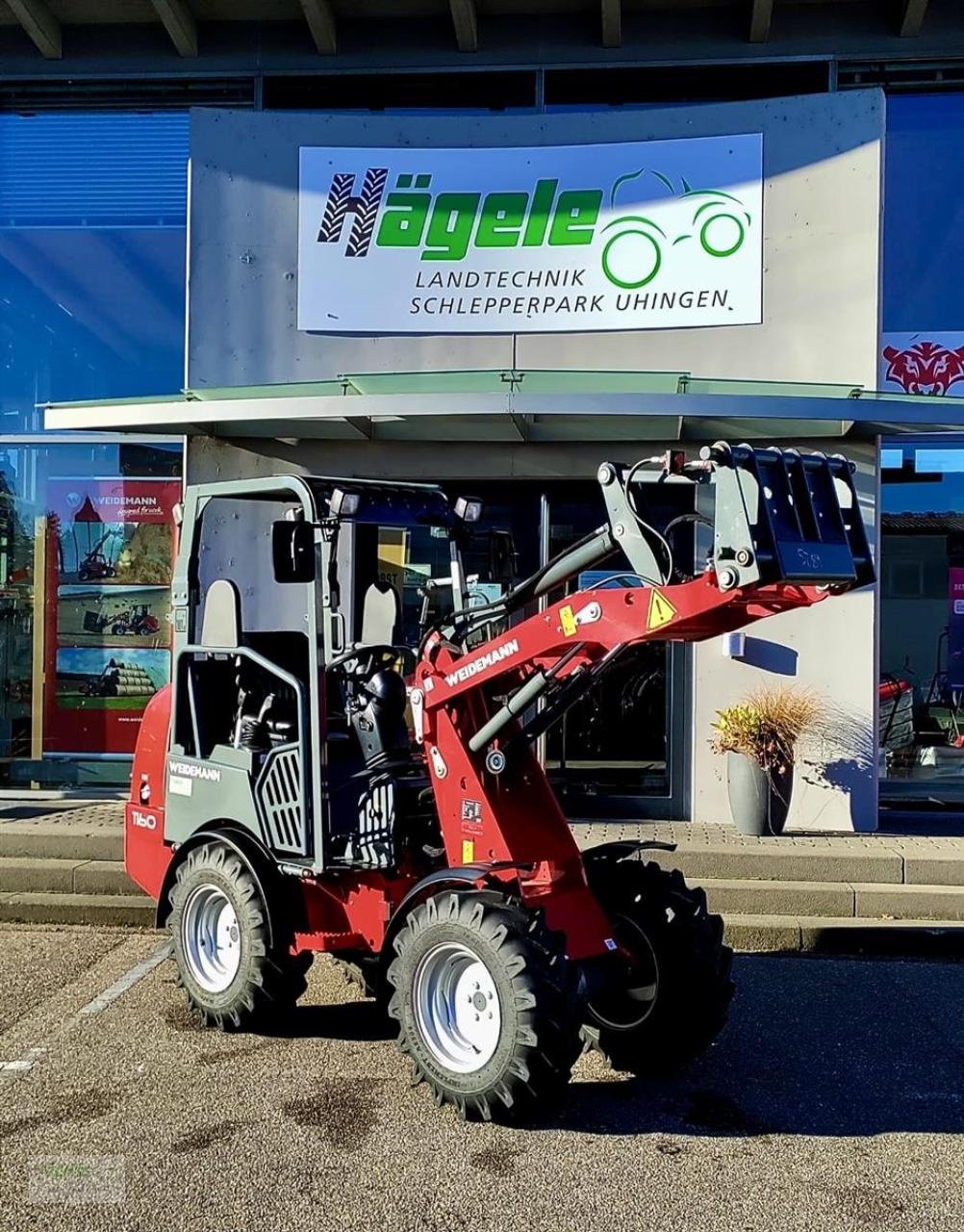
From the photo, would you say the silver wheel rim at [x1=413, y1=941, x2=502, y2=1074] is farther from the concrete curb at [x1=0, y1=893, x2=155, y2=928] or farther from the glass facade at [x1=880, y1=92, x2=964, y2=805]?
the glass facade at [x1=880, y1=92, x2=964, y2=805]

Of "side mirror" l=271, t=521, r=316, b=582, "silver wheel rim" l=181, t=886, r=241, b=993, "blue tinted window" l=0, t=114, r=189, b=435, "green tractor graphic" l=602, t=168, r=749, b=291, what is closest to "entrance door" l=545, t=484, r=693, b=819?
"green tractor graphic" l=602, t=168, r=749, b=291

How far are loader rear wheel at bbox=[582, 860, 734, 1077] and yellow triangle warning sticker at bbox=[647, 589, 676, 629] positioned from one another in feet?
4.40

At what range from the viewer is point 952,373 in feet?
34.9

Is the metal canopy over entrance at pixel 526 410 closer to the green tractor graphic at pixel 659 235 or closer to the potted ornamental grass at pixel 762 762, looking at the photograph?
the green tractor graphic at pixel 659 235

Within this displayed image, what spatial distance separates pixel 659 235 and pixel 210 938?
6758 millimetres

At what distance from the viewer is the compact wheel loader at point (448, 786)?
4.45 meters

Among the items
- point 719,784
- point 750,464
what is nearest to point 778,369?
point 719,784

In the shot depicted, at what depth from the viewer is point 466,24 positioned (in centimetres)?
1080

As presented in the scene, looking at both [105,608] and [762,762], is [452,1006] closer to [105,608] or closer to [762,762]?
[762,762]

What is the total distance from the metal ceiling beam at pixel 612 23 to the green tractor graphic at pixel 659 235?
5.12 ft

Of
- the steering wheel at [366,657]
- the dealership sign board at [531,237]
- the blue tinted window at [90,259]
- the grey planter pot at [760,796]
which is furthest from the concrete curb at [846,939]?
the blue tinted window at [90,259]

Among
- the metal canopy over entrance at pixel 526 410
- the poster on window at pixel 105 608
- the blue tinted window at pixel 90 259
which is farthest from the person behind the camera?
the blue tinted window at pixel 90 259

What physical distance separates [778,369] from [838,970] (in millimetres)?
4820

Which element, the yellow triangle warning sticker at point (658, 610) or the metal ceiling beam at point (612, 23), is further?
the metal ceiling beam at point (612, 23)
